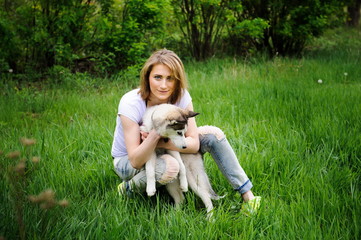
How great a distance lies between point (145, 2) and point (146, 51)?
6.38 feet

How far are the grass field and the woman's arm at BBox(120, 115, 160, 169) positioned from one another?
0.39 m

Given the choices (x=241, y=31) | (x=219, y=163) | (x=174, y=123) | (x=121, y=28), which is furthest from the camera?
(x=241, y=31)

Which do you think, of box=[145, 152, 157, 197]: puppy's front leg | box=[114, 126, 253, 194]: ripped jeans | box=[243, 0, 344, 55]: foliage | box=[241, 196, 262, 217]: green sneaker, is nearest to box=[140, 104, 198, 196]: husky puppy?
box=[145, 152, 157, 197]: puppy's front leg

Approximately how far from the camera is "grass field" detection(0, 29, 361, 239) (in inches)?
99.8

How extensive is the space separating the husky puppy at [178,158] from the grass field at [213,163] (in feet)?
0.47

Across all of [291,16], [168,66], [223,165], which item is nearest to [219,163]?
[223,165]

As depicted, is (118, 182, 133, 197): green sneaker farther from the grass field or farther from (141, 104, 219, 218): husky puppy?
(141, 104, 219, 218): husky puppy

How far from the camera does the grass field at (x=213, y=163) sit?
2.54 meters

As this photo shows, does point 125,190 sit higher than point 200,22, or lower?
lower

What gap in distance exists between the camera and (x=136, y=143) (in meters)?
3.01

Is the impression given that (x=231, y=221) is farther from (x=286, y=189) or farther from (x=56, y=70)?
(x=56, y=70)

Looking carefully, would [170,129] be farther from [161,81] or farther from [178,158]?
[161,81]

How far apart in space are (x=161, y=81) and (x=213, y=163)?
3.93ft

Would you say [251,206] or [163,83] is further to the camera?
[163,83]
